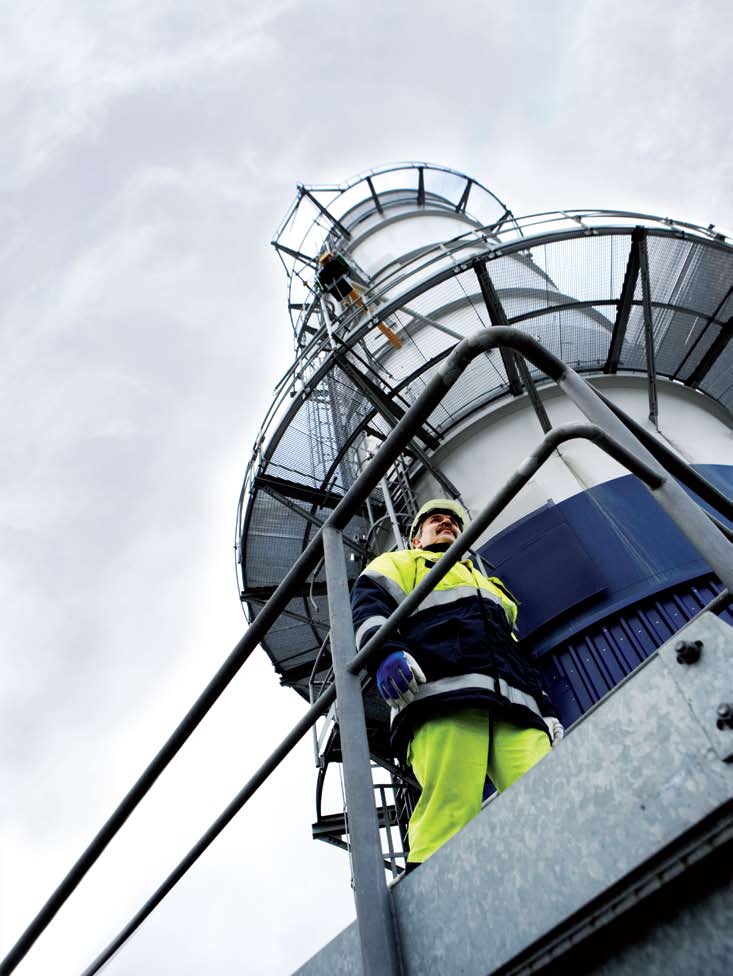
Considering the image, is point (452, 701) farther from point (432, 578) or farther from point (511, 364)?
point (511, 364)

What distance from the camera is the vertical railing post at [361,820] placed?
1.38 m

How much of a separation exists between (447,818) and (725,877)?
1824mm

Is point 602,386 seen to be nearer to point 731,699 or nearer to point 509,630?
point 509,630

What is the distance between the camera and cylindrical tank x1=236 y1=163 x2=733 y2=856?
14.9ft

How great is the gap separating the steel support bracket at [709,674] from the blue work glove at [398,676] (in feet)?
5.81

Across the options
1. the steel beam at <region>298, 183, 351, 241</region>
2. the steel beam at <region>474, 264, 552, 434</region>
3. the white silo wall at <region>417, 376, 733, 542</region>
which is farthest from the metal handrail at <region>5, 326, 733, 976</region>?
the steel beam at <region>298, 183, 351, 241</region>

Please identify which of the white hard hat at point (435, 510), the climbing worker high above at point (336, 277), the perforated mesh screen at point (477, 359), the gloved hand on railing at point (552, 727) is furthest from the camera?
the climbing worker high above at point (336, 277)

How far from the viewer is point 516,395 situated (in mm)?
6617

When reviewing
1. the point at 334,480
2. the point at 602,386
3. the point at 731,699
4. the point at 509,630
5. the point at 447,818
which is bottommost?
the point at 731,699

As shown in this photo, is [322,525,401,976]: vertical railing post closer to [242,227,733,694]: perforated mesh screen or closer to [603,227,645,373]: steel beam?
[242,227,733,694]: perforated mesh screen

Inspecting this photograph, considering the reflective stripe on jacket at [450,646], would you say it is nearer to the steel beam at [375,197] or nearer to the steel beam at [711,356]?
the steel beam at [711,356]

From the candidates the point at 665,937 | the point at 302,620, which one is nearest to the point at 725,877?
the point at 665,937

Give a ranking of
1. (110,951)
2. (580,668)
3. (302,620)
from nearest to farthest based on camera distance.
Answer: (110,951), (580,668), (302,620)

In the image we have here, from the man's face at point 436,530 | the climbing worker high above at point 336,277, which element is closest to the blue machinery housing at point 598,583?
the man's face at point 436,530
